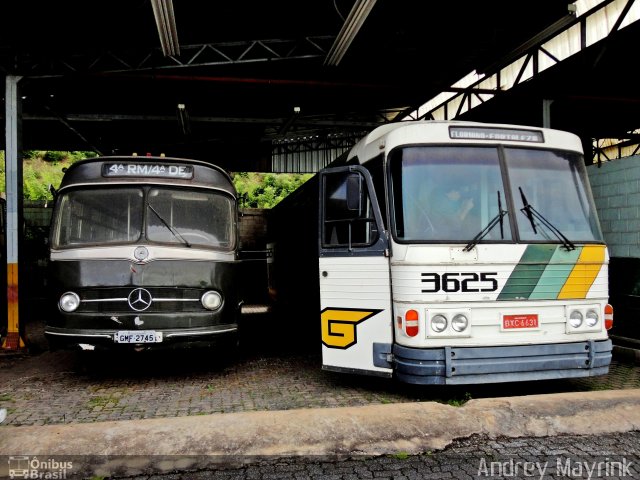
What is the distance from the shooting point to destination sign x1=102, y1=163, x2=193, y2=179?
21.9ft

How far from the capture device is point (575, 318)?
17.9 ft

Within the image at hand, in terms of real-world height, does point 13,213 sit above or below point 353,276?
above

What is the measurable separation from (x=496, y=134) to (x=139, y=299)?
Result: 178 inches

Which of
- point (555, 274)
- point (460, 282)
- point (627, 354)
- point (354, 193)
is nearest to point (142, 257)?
point (354, 193)

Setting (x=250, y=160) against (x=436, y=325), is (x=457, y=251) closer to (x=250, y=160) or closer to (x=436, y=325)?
(x=436, y=325)

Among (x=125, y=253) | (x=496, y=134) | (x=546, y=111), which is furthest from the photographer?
(x=546, y=111)

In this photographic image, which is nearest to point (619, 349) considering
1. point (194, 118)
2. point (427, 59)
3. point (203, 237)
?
point (203, 237)

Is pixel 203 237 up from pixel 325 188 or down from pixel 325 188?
down

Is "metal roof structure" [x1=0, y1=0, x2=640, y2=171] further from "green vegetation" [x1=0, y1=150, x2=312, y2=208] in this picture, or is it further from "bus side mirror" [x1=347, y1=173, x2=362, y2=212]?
"green vegetation" [x1=0, y1=150, x2=312, y2=208]

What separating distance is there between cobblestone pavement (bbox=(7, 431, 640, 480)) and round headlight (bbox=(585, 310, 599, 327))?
158cm

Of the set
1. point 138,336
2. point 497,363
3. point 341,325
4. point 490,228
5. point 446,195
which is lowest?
point 497,363

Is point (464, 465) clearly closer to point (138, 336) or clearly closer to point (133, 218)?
point (138, 336)

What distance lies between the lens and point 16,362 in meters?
7.89

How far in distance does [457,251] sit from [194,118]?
37.5 feet
